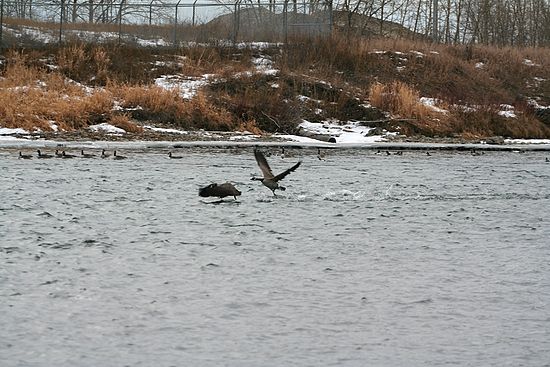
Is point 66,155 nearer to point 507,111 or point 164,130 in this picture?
point 164,130

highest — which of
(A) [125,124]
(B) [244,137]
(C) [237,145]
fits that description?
(A) [125,124]

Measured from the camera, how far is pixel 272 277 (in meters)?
6.55

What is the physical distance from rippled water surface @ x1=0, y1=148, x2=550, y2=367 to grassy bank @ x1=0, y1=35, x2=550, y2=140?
12598 millimetres

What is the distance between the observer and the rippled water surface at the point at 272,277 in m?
4.87

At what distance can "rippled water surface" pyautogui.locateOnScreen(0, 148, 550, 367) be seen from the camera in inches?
192

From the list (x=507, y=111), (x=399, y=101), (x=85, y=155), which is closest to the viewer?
(x=85, y=155)

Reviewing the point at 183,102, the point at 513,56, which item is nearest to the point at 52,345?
the point at 183,102

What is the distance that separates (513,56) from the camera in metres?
35.1

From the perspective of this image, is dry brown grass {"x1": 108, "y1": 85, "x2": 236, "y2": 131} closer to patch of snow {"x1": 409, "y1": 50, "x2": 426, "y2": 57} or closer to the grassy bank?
the grassy bank

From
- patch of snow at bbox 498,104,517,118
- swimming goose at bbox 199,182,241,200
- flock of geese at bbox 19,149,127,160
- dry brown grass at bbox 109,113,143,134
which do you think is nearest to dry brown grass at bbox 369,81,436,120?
patch of snow at bbox 498,104,517,118

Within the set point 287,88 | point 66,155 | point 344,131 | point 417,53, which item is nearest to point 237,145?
point 66,155

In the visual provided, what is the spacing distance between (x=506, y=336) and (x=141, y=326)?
2219 mm

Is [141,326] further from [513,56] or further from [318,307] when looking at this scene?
[513,56]

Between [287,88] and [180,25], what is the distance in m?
7.54
